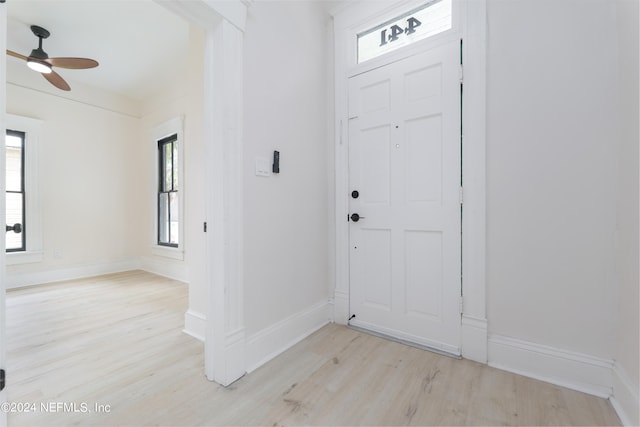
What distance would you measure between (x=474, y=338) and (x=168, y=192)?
454 cm

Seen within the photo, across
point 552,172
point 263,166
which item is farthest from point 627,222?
point 263,166

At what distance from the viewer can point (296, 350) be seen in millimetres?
1970

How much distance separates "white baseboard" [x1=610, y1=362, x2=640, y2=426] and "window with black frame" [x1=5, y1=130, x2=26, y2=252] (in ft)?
20.0

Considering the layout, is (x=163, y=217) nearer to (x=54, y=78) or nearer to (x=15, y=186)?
(x=15, y=186)

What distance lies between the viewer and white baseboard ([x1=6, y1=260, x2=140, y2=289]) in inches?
142

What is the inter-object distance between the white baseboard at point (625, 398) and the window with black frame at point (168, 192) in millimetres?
4754

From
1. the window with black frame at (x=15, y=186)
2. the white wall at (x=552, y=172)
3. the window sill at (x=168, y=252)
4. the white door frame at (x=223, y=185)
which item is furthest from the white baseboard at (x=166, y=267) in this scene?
the white wall at (x=552, y=172)

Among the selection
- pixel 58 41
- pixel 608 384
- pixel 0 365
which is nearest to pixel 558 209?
pixel 608 384

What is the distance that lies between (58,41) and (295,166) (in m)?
3.46

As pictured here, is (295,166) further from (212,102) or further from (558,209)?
(558,209)

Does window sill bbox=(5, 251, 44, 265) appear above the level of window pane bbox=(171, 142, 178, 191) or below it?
below

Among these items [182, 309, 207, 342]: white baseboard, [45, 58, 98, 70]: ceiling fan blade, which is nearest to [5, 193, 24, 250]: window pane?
[45, 58, 98, 70]: ceiling fan blade

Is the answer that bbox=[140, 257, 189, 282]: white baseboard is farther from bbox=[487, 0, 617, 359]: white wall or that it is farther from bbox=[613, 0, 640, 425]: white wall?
bbox=[613, 0, 640, 425]: white wall

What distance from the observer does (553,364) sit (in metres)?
1.59
